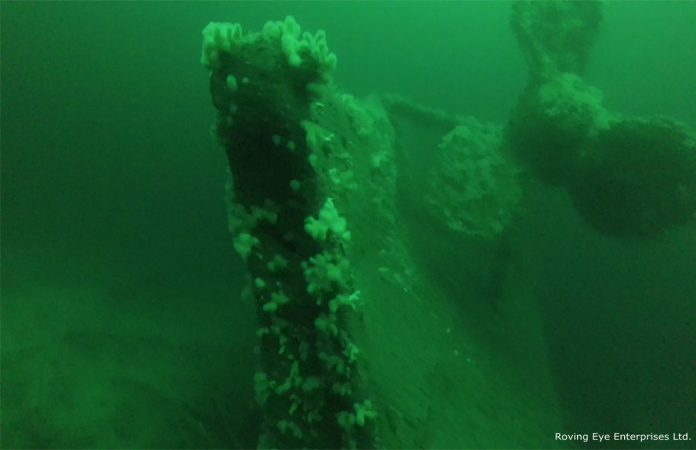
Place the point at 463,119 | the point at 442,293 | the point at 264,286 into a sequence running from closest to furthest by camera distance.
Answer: the point at 264,286, the point at 442,293, the point at 463,119

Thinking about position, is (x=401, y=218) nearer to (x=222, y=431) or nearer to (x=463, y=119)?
(x=222, y=431)

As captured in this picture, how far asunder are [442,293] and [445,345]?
864 mm

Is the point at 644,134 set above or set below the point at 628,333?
above

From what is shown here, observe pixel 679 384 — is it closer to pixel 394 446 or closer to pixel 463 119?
pixel 463 119

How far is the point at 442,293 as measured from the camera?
4.79m

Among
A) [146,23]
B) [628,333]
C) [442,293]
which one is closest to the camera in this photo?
[442,293]

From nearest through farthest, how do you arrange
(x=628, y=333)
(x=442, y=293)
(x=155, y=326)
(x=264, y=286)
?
(x=264, y=286) < (x=442, y=293) < (x=155, y=326) < (x=628, y=333)

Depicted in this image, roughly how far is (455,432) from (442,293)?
1.74m

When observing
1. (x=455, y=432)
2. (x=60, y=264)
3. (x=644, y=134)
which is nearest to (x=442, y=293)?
(x=455, y=432)

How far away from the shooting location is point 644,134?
5.26m

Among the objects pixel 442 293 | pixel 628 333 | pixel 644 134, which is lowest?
pixel 442 293

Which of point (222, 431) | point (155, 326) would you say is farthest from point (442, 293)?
point (155, 326)

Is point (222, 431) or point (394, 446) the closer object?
point (394, 446)

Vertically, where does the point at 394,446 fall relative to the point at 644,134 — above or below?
below
